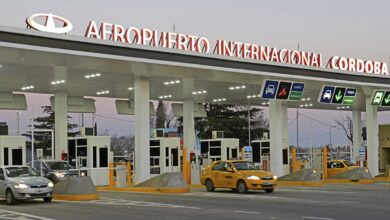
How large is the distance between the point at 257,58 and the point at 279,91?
2.04 m

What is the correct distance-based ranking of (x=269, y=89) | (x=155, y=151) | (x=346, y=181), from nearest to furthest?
1. (x=269, y=89)
2. (x=346, y=181)
3. (x=155, y=151)

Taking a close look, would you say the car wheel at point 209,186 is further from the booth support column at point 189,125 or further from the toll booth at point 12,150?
the booth support column at point 189,125

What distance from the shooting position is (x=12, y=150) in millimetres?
32438

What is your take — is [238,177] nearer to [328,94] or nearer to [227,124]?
[328,94]

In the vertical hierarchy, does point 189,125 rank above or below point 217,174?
above

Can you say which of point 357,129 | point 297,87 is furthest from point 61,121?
point 357,129

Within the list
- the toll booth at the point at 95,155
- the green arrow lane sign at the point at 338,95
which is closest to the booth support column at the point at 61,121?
the toll booth at the point at 95,155

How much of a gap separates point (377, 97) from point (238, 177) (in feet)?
46.0

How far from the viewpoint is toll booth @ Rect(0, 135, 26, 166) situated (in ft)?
105

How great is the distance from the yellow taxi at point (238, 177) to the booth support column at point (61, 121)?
36.3ft

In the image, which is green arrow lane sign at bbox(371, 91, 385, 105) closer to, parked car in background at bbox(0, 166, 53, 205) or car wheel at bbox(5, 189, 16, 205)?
parked car in background at bbox(0, 166, 53, 205)

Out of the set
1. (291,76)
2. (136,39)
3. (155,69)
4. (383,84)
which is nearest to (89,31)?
(136,39)

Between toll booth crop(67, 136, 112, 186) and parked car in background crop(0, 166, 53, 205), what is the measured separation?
12.0 meters

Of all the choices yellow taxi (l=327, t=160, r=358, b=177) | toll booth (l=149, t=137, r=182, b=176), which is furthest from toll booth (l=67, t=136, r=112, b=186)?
yellow taxi (l=327, t=160, r=358, b=177)
